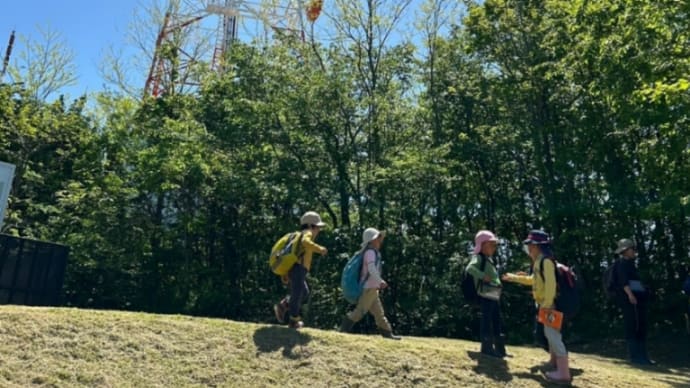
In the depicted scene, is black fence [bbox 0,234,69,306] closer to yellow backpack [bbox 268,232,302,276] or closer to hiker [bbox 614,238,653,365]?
yellow backpack [bbox 268,232,302,276]

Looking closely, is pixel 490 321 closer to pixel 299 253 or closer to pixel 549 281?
pixel 549 281

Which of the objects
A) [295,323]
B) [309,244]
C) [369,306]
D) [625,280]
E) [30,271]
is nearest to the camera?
[309,244]

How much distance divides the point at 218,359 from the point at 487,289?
280 cm

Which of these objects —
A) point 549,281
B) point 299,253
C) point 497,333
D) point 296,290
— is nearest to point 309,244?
point 299,253

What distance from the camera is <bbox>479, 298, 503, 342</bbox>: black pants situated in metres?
6.30

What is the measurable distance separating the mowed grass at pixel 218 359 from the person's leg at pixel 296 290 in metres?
0.14

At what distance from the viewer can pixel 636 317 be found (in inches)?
324

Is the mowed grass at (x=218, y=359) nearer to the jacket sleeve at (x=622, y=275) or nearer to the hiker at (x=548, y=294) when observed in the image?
the hiker at (x=548, y=294)

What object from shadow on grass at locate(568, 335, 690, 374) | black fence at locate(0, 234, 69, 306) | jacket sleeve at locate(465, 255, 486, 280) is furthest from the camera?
shadow on grass at locate(568, 335, 690, 374)

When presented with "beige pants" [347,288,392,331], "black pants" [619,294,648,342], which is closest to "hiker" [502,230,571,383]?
"beige pants" [347,288,392,331]

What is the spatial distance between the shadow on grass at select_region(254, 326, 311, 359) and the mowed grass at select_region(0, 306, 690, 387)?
0.01 m

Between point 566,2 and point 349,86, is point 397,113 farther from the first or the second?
point 566,2

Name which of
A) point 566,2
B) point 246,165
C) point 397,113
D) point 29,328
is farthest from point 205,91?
point 29,328

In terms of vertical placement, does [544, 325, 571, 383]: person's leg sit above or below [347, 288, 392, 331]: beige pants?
below
